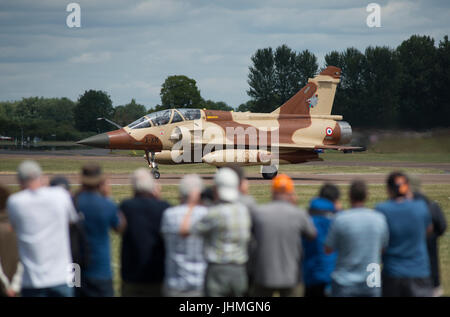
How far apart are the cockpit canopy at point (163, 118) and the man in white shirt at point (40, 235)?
68.6ft

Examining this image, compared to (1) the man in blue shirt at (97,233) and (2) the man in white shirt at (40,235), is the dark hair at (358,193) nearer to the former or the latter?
(1) the man in blue shirt at (97,233)

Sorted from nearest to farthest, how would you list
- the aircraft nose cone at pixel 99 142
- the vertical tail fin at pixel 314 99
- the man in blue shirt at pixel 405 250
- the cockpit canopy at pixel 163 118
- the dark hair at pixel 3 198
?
1. the man in blue shirt at pixel 405 250
2. the dark hair at pixel 3 198
3. the aircraft nose cone at pixel 99 142
4. the cockpit canopy at pixel 163 118
5. the vertical tail fin at pixel 314 99

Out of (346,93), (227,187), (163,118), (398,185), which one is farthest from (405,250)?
(346,93)

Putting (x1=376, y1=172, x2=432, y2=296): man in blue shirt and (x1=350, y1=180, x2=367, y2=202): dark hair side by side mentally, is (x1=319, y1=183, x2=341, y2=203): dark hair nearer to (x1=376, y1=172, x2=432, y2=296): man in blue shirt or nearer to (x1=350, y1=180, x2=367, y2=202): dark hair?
(x1=350, y1=180, x2=367, y2=202): dark hair

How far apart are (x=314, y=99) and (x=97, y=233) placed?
25.3 m

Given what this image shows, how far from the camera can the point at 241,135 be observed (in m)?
28.0

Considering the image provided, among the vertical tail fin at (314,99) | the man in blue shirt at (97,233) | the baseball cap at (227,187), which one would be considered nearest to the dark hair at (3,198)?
the man in blue shirt at (97,233)

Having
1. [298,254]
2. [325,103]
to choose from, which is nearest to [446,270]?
[298,254]

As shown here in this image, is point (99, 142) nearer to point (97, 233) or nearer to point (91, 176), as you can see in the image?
point (91, 176)

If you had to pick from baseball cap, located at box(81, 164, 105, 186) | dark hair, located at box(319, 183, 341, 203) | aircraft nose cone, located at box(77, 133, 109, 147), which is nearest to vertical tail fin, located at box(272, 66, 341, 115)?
aircraft nose cone, located at box(77, 133, 109, 147)

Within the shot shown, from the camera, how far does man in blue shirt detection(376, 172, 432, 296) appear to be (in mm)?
6578

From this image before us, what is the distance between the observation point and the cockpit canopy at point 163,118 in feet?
88.4

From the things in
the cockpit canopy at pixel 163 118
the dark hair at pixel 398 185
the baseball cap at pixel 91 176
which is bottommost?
the dark hair at pixel 398 185

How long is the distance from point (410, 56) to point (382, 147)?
113 ft
